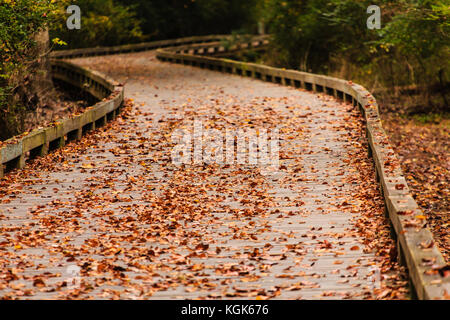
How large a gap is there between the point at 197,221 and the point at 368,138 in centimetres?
444

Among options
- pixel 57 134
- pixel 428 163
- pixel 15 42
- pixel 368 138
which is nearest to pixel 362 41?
pixel 428 163

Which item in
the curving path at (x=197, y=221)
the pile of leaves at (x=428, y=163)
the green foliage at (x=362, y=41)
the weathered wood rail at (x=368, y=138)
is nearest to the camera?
the weathered wood rail at (x=368, y=138)

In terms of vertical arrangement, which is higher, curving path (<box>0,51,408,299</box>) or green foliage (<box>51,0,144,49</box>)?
green foliage (<box>51,0,144,49</box>)

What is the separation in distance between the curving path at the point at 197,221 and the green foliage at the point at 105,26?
2145 centimetres

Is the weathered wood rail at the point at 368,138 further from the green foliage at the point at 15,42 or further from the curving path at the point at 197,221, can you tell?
the green foliage at the point at 15,42

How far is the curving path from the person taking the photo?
6.51 metres

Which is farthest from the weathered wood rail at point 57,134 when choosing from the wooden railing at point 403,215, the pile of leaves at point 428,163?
the pile of leaves at point 428,163

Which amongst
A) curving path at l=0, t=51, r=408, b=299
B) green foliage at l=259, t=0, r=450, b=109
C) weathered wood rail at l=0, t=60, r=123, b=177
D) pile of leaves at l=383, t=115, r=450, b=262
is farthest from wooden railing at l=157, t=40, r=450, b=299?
weathered wood rail at l=0, t=60, r=123, b=177

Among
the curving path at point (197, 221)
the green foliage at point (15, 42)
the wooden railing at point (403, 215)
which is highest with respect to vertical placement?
the green foliage at point (15, 42)

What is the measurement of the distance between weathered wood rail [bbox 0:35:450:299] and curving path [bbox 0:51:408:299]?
0.36 m

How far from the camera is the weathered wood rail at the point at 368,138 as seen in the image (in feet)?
18.7

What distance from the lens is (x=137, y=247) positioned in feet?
25.1

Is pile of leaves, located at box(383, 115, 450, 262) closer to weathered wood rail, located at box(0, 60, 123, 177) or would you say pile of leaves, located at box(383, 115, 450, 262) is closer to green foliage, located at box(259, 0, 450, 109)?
green foliage, located at box(259, 0, 450, 109)

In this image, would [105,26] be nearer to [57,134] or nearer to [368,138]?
[57,134]
